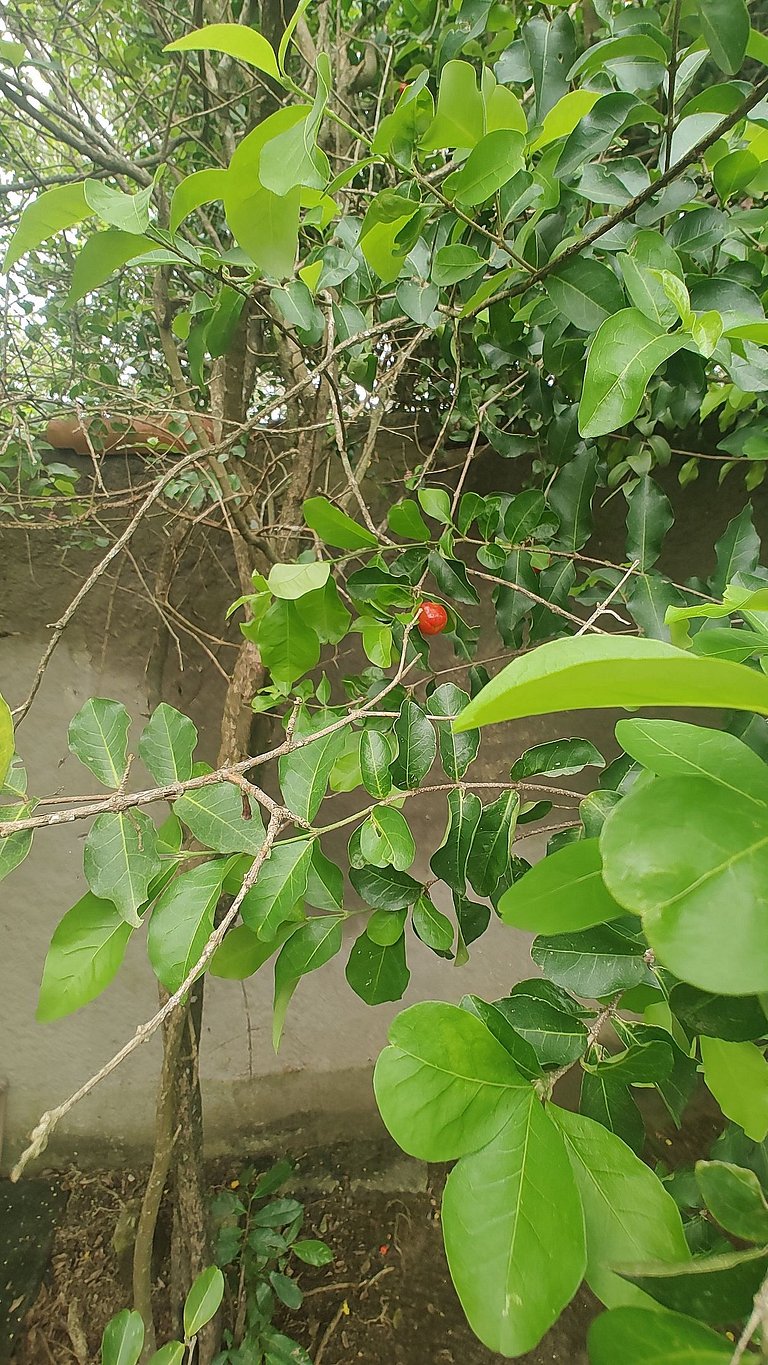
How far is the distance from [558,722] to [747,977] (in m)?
1.34

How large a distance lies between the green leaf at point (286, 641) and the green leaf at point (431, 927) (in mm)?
235

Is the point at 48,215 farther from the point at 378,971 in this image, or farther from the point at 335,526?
the point at 378,971

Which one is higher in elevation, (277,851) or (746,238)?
(746,238)

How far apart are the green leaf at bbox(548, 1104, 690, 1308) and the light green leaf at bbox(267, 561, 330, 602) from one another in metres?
0.38

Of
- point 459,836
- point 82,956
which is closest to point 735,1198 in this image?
point 459,836

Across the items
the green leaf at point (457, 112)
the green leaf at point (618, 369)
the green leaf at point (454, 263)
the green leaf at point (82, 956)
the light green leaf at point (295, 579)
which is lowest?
the green leaf at point (82, 956)

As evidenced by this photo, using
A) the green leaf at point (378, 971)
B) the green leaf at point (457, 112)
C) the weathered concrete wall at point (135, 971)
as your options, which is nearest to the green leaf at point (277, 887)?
the green leaf at point (378, 971)

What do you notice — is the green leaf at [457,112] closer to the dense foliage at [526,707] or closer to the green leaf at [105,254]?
the dense foliage at [526,707]

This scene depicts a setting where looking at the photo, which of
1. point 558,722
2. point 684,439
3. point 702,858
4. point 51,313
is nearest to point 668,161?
point 702,858

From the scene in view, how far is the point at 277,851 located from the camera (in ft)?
1.48

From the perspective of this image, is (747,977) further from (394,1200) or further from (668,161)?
(394,1200)

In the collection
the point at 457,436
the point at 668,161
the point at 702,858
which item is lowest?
the point at 702,858

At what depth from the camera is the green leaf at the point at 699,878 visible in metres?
0.19

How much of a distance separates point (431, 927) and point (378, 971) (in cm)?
6
